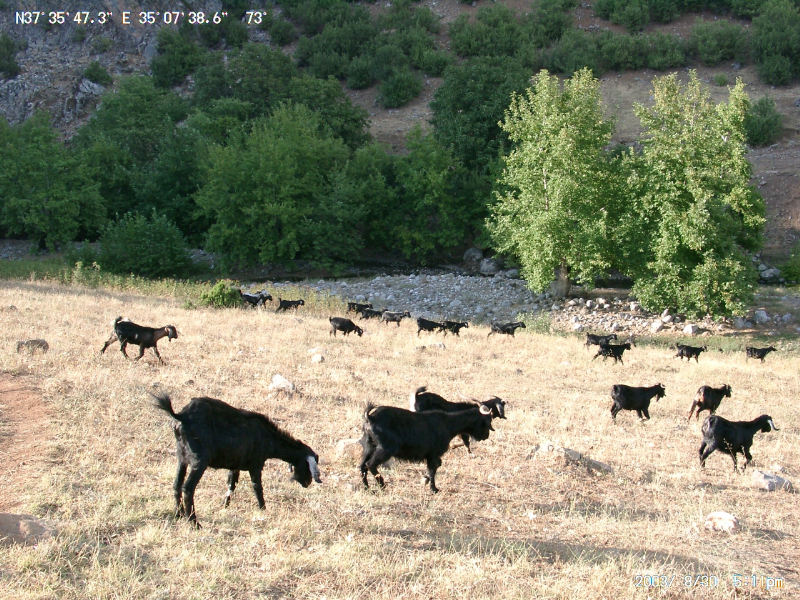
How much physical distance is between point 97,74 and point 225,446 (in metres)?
69.1

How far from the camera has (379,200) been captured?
43094 mm

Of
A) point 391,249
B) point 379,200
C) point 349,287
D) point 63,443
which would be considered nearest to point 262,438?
point 63,443

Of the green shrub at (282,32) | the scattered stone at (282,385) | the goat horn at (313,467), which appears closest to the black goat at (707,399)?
the scattered stone at (282,385)

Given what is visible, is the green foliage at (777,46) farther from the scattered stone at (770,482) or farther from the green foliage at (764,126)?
the scattered stone at (770,482)

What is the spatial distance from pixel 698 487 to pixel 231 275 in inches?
1456

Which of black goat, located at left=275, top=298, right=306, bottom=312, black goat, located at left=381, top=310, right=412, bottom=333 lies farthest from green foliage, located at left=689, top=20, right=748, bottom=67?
black goat, located at left=275, top=298, right=306, bottom=312

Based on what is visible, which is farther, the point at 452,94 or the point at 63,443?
the point at 452,94

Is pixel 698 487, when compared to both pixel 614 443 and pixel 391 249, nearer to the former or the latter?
pixel 614 443

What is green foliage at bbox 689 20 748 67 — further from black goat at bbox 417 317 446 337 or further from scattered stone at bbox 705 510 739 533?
scattered stone at bbox 705 510 739 533

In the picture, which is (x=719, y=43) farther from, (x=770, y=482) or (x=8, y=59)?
(x=8, y=59)

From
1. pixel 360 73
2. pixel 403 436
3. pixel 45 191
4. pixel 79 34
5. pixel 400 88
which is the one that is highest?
pixel 79 34

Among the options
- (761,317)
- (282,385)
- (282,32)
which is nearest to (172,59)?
(282,32)

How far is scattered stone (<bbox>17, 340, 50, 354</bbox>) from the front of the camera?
1177cm

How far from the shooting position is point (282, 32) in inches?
3039
